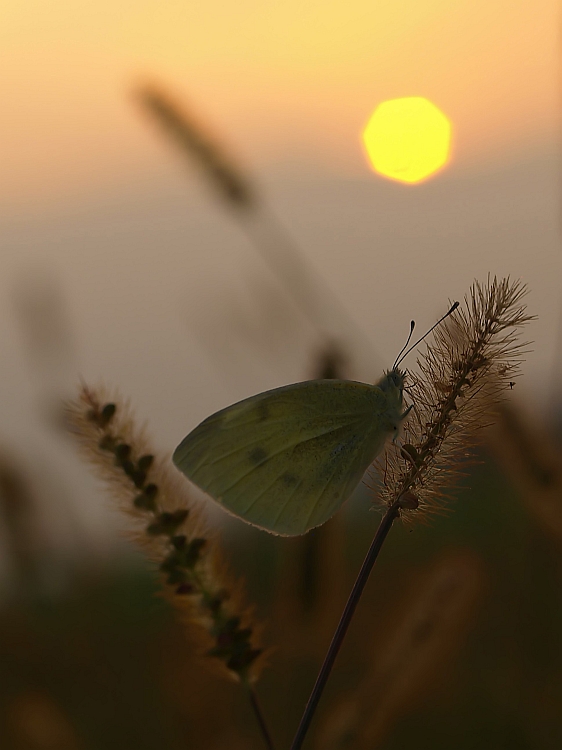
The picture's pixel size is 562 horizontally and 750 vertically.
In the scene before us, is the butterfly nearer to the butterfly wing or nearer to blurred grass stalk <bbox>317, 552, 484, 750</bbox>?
the butterfly wing

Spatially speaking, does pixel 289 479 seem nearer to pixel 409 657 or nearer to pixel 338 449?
pixel 338 449

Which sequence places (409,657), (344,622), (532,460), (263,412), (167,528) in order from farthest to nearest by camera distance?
(263,412) → (532,460) → (409,657) → (167,528) → (344,622)

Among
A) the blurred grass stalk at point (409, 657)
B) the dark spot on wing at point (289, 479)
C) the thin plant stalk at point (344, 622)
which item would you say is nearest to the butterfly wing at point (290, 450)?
the dark spot on wing at point (289, 479)

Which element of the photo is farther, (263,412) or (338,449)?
(263,412)

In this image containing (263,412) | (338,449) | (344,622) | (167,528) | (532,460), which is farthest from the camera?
(263,412)

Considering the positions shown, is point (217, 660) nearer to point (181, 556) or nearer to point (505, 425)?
point (181, 556)

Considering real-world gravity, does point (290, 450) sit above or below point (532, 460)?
below

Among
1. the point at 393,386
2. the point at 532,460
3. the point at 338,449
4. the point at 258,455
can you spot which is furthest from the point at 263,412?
the point at 532,460

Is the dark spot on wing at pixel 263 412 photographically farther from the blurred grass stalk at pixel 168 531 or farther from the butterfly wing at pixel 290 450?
the blurred grass stalk at pixel 168 531
